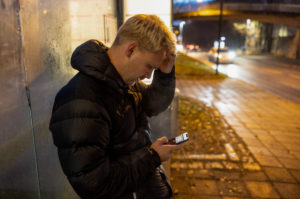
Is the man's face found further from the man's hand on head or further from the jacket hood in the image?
the man's hand on head

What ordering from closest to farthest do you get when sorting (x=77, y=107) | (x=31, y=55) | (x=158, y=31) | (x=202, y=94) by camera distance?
1. (x=77, y=107)
2. (x=158, y=31)
3. (x=31, y=55)
4. (x=202, y=94)

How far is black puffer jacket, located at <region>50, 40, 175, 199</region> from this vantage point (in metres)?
1.40

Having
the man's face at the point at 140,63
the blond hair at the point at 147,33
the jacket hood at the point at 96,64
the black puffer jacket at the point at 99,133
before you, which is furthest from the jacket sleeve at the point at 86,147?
the blond hair at the point at 147,33

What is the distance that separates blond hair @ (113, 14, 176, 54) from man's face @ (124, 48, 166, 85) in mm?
48

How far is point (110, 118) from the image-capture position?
155cm

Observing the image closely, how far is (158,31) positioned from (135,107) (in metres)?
0.59

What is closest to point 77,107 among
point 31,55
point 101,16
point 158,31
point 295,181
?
point 158,31

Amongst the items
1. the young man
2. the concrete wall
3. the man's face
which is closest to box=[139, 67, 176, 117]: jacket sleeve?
the young man

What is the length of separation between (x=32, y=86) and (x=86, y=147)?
101cm

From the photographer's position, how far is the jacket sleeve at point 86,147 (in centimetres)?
139

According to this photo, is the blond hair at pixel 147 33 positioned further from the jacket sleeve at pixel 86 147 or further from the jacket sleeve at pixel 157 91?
the jacket sleeve at pixel 157 91

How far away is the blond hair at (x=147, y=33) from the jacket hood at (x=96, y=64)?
190mm

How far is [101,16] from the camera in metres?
3.35

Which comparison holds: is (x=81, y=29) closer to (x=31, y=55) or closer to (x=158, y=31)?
(x=31, y=55)
